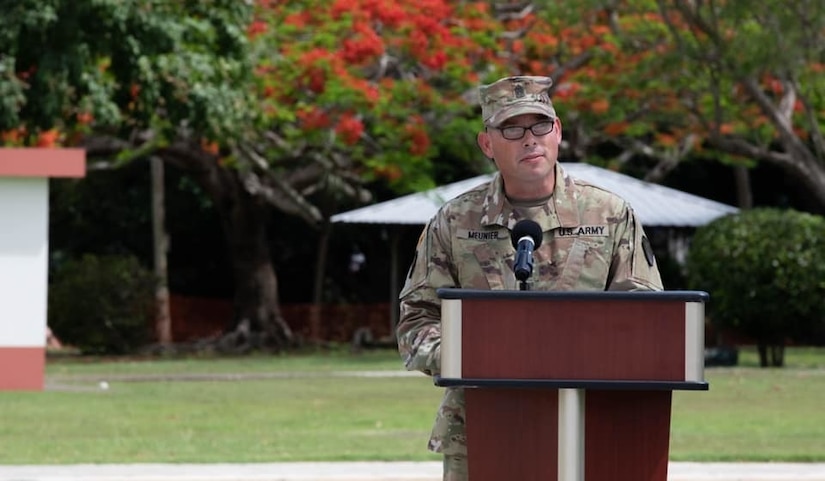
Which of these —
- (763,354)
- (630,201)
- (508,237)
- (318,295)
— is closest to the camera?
(508,237)

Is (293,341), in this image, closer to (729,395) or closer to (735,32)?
(735,32)

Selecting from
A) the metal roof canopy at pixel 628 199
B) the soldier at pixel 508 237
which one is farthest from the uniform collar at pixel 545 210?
the metal roof canopy at pixel 628 199

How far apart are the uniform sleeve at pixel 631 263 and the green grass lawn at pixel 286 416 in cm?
767

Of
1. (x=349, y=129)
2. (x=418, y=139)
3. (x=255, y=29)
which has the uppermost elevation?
(x=255, y=29)

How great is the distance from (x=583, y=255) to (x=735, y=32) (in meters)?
19.9

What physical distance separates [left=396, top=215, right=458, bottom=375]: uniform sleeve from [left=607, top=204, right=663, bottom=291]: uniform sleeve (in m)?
0.44

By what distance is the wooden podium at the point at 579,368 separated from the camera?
3840mm

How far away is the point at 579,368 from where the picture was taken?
12.7 feet

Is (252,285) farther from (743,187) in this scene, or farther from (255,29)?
(743,187)

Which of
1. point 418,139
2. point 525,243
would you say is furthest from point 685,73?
point 525,243

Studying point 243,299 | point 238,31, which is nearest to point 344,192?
Answer: point 243,299

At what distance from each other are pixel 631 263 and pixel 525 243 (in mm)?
519

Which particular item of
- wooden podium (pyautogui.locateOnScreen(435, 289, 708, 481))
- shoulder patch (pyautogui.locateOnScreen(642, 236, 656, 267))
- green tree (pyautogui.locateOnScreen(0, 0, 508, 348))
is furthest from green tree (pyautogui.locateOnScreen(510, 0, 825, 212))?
wooden podium (pyautogui.locateOnScreen(435, 289, 708, 481))

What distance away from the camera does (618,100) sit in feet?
90.0
